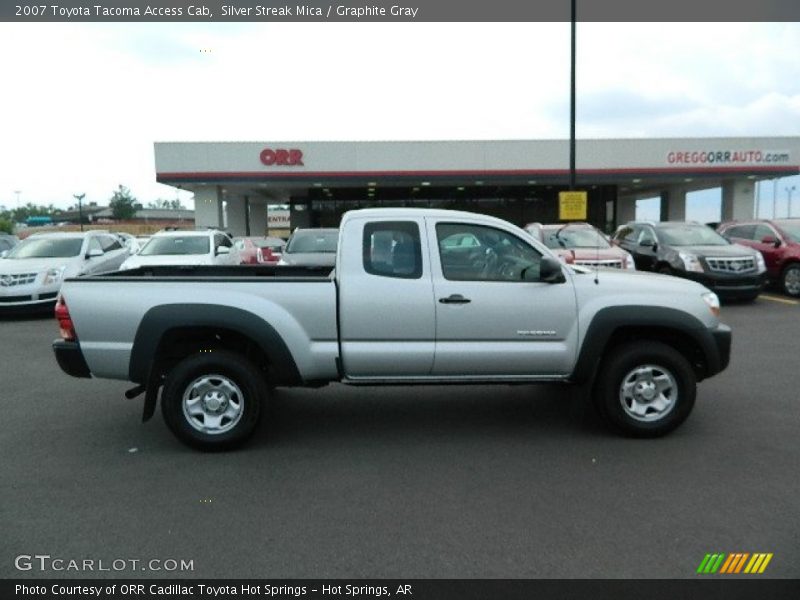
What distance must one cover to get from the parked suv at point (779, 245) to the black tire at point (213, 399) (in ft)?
41.9

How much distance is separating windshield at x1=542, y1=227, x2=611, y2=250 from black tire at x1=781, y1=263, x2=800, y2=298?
4.06m

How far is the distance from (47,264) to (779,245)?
50.9 ft

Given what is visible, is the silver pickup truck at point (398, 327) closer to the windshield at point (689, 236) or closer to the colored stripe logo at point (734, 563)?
the colored stripe logo at point (734, 563)

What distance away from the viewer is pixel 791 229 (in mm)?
14008

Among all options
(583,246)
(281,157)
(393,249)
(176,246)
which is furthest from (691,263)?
(281,157)

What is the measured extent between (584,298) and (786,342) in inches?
220

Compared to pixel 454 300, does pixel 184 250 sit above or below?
above

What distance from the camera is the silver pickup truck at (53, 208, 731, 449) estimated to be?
4.71 m

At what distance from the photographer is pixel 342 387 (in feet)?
22.0

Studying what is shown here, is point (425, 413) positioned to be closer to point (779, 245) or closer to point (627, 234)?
point (779, 245)

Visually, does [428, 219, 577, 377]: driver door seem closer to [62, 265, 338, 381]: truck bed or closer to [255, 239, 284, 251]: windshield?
[62, 265, 338, 381]: truck bed

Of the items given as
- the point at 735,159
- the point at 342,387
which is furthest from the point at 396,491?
the point at 735,159

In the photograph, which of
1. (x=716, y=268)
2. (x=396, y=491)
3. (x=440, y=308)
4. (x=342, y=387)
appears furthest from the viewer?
(x=716, y=268)
